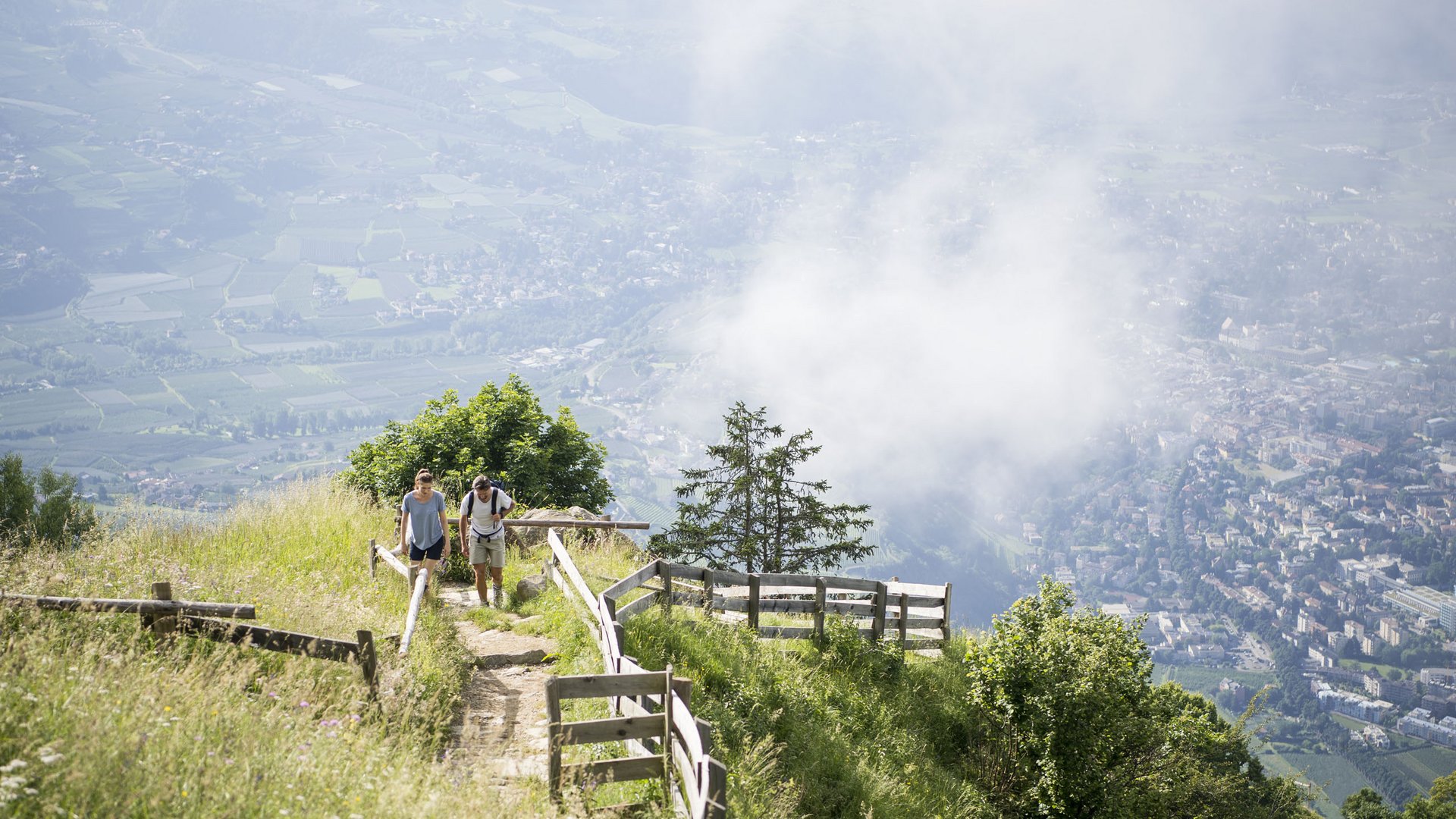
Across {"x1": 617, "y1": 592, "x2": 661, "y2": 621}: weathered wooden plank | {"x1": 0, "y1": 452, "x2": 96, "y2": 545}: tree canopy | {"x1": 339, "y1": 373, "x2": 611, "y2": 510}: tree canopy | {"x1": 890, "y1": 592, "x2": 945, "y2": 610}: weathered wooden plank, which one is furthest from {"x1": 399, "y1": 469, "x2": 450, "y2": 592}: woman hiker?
{"x1": 339, "y1": 373, "x2": 611, "y2": 510}: tree canopy

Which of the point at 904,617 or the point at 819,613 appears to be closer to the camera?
the point at 819,613

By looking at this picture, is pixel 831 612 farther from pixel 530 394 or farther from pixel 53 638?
pixel 530 394

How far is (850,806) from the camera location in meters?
10.5

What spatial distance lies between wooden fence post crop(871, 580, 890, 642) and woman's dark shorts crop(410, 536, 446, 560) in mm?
7217

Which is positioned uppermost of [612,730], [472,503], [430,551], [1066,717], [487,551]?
[472,503]

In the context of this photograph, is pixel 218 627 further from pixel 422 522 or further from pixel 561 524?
pixel 561 524

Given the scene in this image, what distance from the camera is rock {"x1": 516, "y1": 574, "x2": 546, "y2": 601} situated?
13523mm

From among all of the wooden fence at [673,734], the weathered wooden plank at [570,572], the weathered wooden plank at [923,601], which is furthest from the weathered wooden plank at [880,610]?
the wooden fence at [673,734]

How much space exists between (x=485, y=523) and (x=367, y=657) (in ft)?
15.9

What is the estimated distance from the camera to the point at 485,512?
1265cm

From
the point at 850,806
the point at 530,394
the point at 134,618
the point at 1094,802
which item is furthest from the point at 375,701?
the point at 530,394

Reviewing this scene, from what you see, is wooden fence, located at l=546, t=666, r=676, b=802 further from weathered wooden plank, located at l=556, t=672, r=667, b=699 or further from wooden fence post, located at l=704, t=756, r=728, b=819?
wooden fence post, located at l=704, t=756, r=728, b=819

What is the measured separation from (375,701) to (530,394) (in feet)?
74.7

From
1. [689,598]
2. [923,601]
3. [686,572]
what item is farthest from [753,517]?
[686,572]
